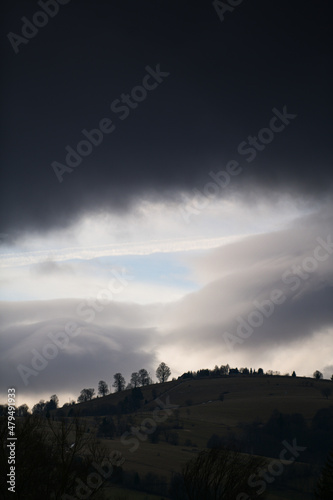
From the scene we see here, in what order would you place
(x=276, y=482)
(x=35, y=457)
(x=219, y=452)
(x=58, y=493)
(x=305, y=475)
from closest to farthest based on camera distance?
(x=58, y=493), (x=35, y=457), (x=219, y=452), (x=276, y=482), (x=305, y=475)

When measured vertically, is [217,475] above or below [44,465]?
below

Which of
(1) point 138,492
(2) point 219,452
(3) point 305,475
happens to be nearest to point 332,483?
(2) point 219,452

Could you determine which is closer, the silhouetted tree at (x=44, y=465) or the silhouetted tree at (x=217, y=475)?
the silhouetted tree at (x=44, y=465)

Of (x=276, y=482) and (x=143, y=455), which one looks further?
(x=143, y=455)

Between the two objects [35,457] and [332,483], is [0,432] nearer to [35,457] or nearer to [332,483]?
[35,457]

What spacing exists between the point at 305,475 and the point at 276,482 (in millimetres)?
18706

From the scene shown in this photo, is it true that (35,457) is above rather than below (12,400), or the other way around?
below

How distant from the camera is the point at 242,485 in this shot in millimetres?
58031

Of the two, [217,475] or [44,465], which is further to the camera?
[217,475]

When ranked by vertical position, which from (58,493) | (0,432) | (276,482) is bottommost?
(276,482)

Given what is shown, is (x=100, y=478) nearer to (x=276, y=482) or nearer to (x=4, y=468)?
(x=4, y=468)

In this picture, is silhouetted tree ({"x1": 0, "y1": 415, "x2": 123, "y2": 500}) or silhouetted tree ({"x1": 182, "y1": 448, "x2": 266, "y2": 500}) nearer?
silhouetted tree ({"x1": 0, "y1": 415, "x2": 123, "y2": 500})

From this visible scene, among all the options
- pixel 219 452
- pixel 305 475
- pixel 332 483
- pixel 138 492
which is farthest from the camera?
pixel 305 475

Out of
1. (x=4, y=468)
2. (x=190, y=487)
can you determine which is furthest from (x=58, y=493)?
(x=190, y=487)
